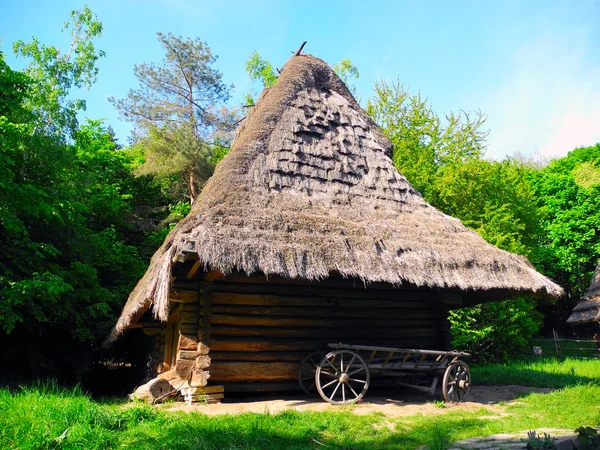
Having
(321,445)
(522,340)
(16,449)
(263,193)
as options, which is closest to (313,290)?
(263,193)

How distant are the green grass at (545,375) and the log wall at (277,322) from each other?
279 centimetres

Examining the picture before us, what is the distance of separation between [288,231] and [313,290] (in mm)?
1721

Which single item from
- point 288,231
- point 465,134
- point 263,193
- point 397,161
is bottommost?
point 288,231

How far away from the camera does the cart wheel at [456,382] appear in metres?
8.52

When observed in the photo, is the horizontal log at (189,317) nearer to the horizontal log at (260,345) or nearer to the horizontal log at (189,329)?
the horizontal log at (189,329)

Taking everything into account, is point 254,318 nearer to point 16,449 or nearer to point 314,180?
point 314,180

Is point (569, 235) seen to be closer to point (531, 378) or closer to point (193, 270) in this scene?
point (531, 378)

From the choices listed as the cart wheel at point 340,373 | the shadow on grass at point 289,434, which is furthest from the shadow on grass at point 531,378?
the shadow on grass at point 289,434

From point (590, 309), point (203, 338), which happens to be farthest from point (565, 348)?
point (203, 338)

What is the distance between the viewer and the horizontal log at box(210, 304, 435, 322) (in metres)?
8.46

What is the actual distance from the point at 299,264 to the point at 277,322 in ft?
5.72

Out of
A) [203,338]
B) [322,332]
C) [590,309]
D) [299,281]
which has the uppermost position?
[299,281]

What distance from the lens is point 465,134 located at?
2367cm

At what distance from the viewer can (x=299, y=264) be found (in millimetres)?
7453
